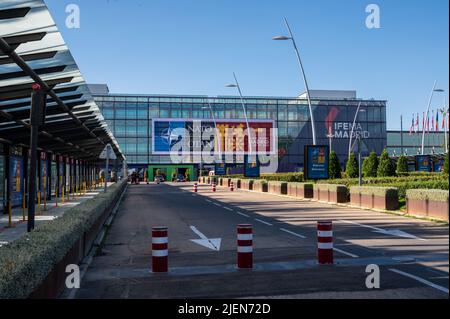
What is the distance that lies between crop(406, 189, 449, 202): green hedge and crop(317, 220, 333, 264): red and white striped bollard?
8.82 meters

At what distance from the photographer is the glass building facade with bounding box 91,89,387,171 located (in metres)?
102

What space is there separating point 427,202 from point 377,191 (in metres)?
4.92

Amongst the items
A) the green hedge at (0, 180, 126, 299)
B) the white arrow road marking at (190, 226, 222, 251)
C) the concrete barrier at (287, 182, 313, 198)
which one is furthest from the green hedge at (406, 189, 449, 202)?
the concrete barrier at (287, 182, 313, 198)

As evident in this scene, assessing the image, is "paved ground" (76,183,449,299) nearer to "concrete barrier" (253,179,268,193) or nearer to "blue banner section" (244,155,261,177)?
"concrete barrier" (253,179,268,193)

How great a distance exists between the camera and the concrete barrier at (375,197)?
24.1 m

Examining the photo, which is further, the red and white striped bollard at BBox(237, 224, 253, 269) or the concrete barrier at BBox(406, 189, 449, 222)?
the concrete barrier at BBox(406, 189, 449, 222)

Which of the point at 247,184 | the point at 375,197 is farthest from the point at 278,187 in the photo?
the point at 375,197

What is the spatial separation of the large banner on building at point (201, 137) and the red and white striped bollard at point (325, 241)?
8536 centimetres

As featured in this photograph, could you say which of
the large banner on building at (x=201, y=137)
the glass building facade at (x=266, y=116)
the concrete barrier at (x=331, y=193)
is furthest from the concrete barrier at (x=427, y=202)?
the glass building facade at (x=266, y=116)

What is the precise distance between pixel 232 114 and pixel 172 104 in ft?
37.0

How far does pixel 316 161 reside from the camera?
30812 millimetres
